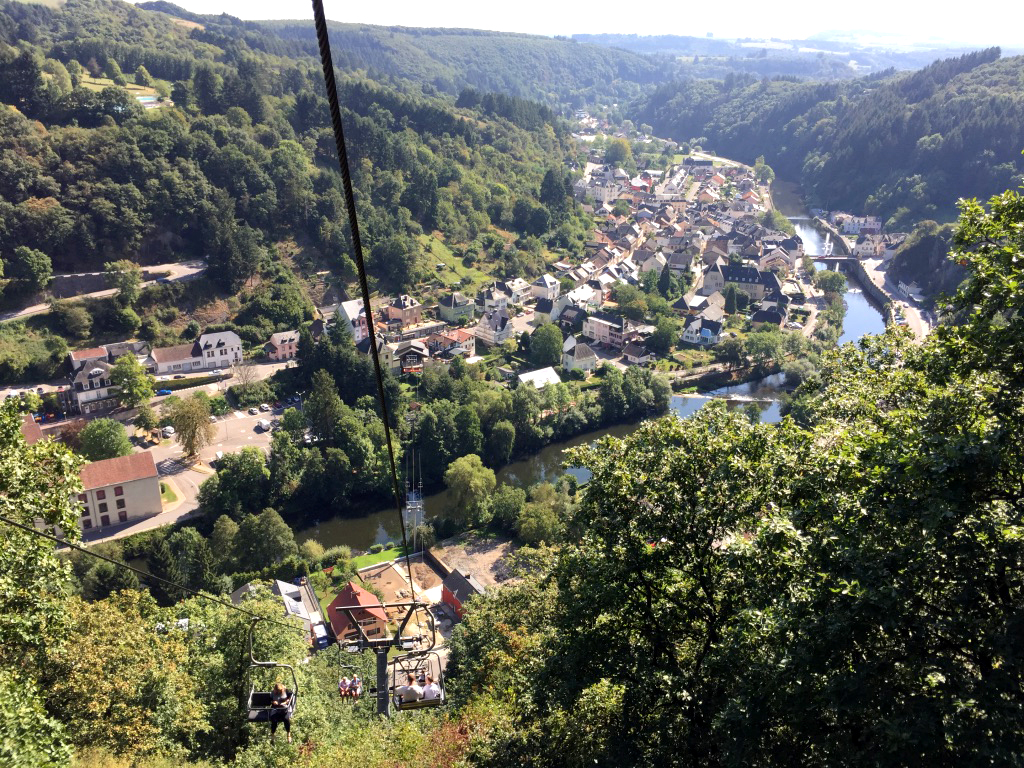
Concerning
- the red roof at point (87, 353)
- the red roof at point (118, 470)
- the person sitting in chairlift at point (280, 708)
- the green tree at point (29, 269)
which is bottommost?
the red roof at point (118, 470)

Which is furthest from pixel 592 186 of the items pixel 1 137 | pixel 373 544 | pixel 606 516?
pixel 606 516

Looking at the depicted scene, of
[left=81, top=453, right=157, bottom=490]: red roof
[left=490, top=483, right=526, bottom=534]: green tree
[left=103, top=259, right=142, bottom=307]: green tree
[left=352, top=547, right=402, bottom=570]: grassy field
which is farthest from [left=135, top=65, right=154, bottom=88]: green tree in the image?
[left=490, top=483, right=526, bottom=534]: green tree

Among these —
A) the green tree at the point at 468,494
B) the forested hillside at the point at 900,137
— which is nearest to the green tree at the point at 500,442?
the green tree at the point at 468,494

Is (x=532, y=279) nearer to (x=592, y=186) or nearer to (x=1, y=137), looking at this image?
(x=592, y=186)

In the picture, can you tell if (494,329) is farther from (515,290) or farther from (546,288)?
(546,288)

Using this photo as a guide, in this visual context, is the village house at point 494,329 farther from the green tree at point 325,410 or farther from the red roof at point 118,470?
the red roof at point 118,470

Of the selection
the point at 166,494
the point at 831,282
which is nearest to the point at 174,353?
the point at 166,494
